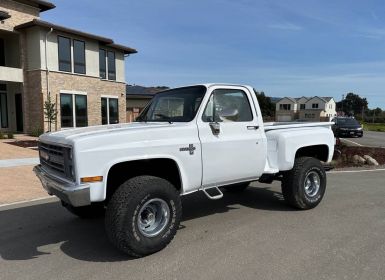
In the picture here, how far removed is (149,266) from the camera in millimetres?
4145

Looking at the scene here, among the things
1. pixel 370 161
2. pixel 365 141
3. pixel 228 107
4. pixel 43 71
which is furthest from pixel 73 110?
pixel 228 107

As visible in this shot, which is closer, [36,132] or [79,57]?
[36,132]

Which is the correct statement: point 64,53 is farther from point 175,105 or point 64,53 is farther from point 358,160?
point 175,105

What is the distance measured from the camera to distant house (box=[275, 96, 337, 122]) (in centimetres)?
9850

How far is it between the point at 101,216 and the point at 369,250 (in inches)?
158

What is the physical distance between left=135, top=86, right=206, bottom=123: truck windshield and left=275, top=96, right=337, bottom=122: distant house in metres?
94.8

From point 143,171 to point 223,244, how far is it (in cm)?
140

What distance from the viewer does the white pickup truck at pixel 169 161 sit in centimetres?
417

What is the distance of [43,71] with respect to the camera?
2167 cm

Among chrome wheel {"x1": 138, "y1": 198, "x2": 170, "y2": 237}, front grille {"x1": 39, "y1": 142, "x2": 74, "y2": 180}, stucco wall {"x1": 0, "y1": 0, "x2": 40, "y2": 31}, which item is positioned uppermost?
stucco wall {"x1": 0, "y1": 0, "x2": 40, "y2": 31}

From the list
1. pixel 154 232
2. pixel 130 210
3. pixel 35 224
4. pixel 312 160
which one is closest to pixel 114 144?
pixel 130 210

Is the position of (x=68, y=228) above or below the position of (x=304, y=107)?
below

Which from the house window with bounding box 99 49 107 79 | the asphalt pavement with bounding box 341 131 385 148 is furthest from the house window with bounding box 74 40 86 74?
the asphalt pavement with bounding box 341 131 385 148

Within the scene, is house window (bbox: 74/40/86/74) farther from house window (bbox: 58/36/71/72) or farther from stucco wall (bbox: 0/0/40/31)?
stucco wall (bbox: 0/0/40/31)
